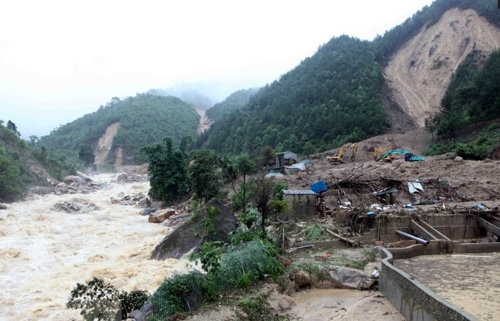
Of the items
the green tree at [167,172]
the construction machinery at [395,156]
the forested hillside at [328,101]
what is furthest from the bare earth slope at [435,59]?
the green tree at [167,172]

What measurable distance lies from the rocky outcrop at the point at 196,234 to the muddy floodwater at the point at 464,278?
24.8 ft

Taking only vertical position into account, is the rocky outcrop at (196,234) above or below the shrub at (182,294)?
below

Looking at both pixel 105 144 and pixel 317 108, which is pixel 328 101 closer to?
pixel 317 108

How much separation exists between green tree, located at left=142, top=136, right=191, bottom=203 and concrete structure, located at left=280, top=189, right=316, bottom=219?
1372 centimetres

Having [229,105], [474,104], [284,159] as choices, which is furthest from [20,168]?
[229,105]

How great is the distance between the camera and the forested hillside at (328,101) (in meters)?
41.3

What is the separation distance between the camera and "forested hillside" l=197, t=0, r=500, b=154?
41344 millimetres

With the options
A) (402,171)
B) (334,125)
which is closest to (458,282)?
(402,171)

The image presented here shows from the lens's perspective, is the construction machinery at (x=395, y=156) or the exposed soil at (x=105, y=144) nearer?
the construction machinery at (x=395, y=156)

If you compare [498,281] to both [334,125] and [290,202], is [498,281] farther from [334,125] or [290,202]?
[334,125]

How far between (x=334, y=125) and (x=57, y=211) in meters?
31.7

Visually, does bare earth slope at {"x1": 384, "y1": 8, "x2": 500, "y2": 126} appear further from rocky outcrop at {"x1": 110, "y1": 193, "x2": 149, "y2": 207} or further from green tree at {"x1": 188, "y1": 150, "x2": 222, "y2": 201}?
rocky outcrop at {"x1": 110, "y1": 193, "x2": 149, "y2": 207}

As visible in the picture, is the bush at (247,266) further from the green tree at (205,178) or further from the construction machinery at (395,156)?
the construction machinery at (395,156)

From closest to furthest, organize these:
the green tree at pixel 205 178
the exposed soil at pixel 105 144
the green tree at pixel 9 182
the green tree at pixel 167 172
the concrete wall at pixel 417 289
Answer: the concrete wall at pixel 417 289
the green tree at pixel 205 178
the green tree at pixel 9 182
the green tree at pixel 167 172
the exposed soil at pixel 105 144
